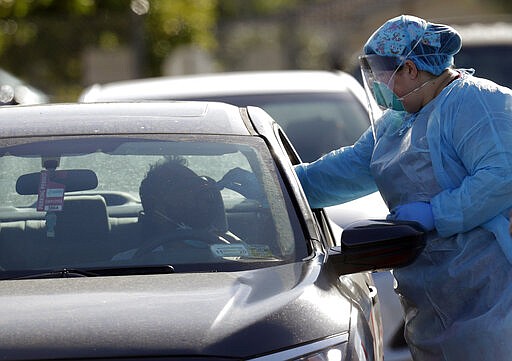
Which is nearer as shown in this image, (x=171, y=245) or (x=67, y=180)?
(x=171, y=245)

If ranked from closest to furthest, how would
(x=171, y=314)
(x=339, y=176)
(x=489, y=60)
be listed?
1. (x=171, y=314)
2. (x=339, y=176)
3. (x=489, y=60)

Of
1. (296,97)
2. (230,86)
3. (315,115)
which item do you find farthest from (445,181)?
(230,86)

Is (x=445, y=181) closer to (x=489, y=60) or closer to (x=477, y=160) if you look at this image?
(x=477, y=160)

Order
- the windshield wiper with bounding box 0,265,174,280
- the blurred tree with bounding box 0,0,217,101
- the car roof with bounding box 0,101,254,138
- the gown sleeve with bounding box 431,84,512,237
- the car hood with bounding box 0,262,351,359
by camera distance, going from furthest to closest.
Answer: the blurred tree with bounding box 0,0,217,101 < the car roof with bounding box 0,101,254,138 < the gown sleeve with bounding box 431,84,512,237 < the windshield wiper with bounding box 0,265,174,280 < the car hood with bounding box 0,262,351,359

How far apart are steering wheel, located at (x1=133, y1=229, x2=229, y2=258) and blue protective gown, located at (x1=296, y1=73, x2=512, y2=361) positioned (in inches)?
29.5

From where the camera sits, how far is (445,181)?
4.49 m

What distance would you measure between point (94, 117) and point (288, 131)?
285 cm

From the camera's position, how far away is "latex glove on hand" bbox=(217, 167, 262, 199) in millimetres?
4434

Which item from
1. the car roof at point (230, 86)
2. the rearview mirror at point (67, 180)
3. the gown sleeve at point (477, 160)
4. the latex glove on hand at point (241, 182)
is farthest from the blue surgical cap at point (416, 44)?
the car roof at point (230, 86)

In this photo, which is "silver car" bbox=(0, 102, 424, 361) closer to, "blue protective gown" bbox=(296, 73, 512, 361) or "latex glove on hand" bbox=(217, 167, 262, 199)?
"latex glove on hand" bbox=(217, 167, 262, 199)

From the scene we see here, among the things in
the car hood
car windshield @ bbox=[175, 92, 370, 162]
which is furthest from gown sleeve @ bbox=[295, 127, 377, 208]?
car windshield @ bbox=[175, 92, 370, 162]

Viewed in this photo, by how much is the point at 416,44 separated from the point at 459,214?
663 mm

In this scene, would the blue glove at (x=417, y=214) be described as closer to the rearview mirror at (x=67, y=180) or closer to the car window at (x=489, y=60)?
the rearview mirror at (x=67, y=180)

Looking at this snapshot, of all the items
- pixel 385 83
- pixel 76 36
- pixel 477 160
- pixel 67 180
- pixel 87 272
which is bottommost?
pixel 76 36
